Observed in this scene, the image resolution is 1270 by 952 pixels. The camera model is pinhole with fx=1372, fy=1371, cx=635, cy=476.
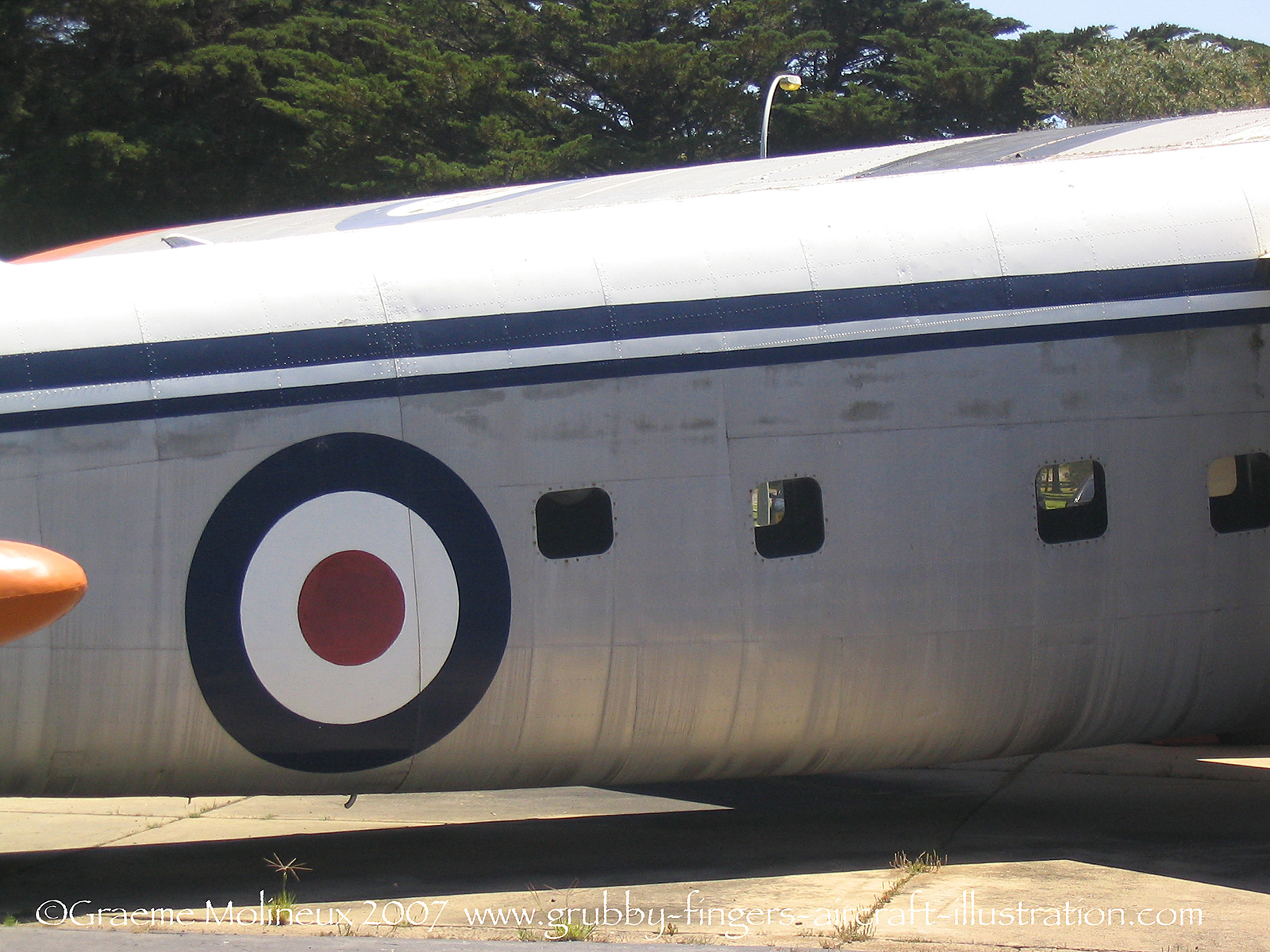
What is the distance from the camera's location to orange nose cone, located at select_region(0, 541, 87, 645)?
519 centimetres

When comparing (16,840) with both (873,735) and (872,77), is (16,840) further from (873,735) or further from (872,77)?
(872,77)

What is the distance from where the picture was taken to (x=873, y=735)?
9.11 m

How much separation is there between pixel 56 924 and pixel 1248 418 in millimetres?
8340

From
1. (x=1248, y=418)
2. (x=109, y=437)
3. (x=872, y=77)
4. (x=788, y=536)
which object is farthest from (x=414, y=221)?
(x=872, y=77)

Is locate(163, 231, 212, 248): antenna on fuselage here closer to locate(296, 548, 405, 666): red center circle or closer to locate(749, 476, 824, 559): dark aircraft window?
locate(296, 548, 405, 666): red center circle

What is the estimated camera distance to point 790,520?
8.89 metres

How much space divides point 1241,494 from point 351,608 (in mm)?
6038

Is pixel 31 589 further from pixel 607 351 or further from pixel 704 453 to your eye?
pixel 704 453

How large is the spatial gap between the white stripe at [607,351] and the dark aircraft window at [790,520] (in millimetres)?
918

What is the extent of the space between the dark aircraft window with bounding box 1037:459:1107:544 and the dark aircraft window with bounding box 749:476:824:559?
152cm

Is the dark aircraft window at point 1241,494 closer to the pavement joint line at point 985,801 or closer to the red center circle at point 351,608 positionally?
the pavement joint line at point 985,801

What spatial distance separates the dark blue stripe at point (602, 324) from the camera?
8.16 meters

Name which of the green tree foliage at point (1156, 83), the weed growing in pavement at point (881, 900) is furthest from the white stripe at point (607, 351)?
the green tree foliage at point (1156, 83)

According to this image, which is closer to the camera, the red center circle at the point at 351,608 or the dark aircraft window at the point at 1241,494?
the red center circle at the point at 351,608
